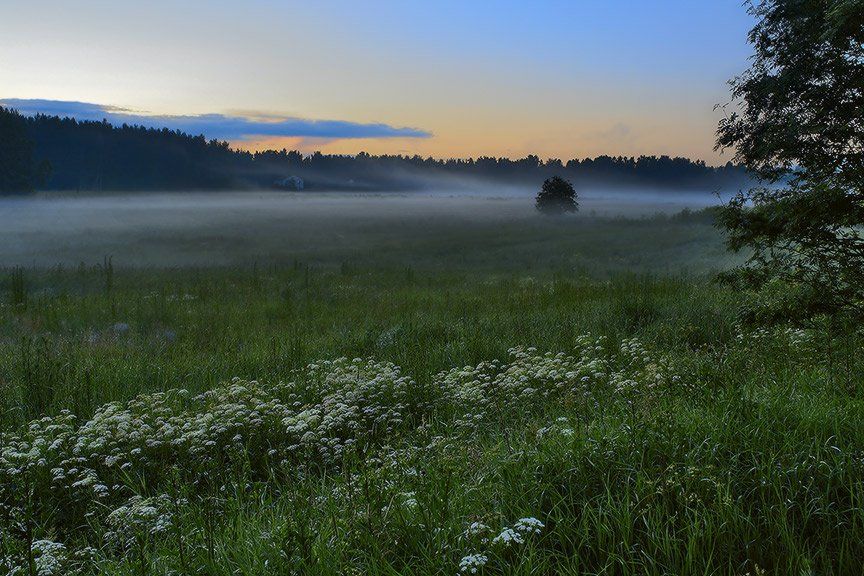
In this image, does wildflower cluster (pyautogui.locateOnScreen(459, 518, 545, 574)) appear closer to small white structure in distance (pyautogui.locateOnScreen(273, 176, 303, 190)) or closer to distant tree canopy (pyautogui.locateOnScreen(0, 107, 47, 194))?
distant tree canopy (pyautogui.locateOnScreen(0, 107, 47, 194))

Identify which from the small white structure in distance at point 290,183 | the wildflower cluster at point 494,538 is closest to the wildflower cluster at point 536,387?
the wildflower cluster at point 494,538

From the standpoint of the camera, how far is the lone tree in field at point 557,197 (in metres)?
72.5

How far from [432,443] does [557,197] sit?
232ft

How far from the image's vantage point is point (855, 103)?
8.71m

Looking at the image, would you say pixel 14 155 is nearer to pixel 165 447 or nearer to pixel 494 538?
pixel 165 447

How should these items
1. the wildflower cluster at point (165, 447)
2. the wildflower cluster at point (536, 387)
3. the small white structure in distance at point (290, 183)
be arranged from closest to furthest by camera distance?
the wildflower cluster at point (165, 447) < the wildflower cluster at point (536, 387) < the small white structure in distance at point (290, 183)

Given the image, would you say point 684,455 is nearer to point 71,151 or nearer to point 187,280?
point 187,280

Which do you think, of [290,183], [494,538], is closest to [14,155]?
[290,183]

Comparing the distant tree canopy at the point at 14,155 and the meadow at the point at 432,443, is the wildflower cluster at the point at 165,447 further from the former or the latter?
the distant tree canopy at the point at 14,155

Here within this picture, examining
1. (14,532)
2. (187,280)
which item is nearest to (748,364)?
(14,532)

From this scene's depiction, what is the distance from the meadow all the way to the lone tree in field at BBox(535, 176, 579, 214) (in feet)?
193

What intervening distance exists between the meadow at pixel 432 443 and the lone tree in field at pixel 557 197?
193ft

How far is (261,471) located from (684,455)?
402cm

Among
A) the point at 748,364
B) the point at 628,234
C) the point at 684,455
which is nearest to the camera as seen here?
the point at 684,455
